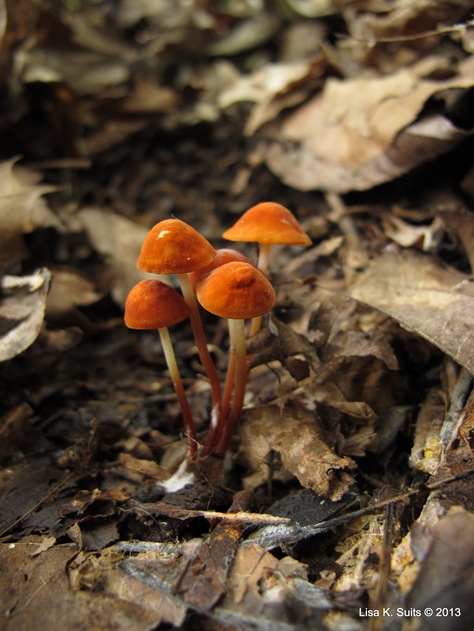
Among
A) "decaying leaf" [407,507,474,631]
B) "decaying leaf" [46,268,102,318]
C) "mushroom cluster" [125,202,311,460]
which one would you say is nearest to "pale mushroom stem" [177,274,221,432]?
"mushroom cluster" [125,202,311,460]

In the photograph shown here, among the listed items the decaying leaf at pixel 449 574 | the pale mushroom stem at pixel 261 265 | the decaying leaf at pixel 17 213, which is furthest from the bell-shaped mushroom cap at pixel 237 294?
the decaying leaf at pixel 17 213

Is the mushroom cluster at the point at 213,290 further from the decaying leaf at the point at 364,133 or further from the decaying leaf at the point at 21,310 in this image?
the decaying leaf at the point at 364,133

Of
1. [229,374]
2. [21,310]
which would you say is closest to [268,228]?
[229,374]

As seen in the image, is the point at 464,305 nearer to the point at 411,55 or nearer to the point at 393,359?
the point at 393,359

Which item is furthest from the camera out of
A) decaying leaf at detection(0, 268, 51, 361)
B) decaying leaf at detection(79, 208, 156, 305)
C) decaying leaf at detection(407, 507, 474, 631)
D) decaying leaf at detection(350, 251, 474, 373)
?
decaying leaf at detection(79, 208, 156, 305)

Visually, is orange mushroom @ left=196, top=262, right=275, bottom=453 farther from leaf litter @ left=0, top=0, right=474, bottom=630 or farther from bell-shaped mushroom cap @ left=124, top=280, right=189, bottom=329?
leaf litter @ left=0, top=0, right=474, bottom=630
